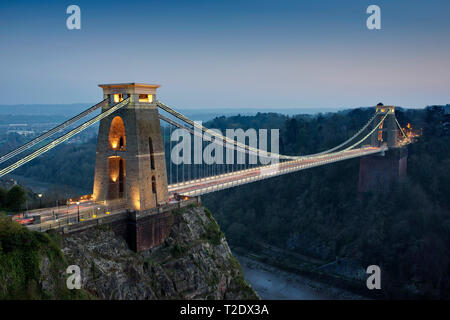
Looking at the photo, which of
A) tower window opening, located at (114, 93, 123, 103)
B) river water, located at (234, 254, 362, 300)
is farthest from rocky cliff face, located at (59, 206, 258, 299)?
river water, located at (234, 254, 362, 300)

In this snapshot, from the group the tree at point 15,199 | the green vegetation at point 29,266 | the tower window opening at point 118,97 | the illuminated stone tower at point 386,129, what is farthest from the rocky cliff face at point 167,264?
the illuminated stone tower at point 386,129

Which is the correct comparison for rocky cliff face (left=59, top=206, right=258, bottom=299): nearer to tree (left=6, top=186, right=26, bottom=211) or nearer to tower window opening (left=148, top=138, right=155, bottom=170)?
tower window opening (left=148, top=138, right=155, bottom=170)

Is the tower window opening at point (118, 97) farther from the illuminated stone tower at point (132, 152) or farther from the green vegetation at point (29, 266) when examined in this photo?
the green vegetation at point (29, 266)

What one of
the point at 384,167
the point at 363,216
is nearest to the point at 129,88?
the point at 363,216

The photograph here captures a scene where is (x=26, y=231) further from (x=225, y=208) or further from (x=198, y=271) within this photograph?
(x=225, y=208)

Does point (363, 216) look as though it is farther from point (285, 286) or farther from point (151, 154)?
point (151, 154)
